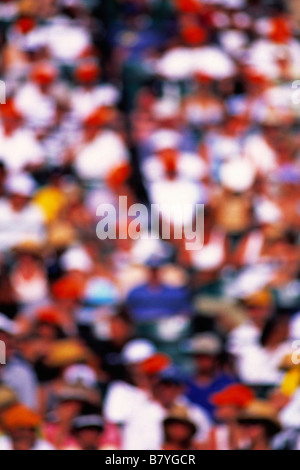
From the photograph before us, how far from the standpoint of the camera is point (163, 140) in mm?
2299

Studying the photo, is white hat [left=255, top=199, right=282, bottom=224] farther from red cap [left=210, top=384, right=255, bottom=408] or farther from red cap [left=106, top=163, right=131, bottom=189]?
red cap [left=210, top=384, right=255, bottom=408]

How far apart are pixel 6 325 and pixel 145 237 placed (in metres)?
0.47

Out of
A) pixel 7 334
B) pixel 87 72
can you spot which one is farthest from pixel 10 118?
pixel 7 334

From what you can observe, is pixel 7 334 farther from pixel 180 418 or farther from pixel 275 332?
pixel 275 332

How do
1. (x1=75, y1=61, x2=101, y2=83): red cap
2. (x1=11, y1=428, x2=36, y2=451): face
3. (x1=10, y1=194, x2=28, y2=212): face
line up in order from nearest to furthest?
(x1=11, y1=428, x2=36, y2=451): face → (x1=10, y1=194, x2=28, y2=212): face → (x1=75, y1=61, x2=101, y2=83): red cap

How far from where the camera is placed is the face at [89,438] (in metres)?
1.59

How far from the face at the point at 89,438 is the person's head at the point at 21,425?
10cm

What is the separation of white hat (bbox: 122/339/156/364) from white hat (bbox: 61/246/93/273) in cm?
27

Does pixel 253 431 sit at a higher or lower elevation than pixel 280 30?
lower

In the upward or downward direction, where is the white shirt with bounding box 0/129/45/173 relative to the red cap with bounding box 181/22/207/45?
downward

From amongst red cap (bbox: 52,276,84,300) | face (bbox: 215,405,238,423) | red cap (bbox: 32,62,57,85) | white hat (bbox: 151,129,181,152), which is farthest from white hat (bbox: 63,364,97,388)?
red cap (bbox: 32,62,57,85)

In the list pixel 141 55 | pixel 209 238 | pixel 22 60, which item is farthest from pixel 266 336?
pixel 22 60

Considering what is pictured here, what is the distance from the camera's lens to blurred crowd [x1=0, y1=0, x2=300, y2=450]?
1680 mm
